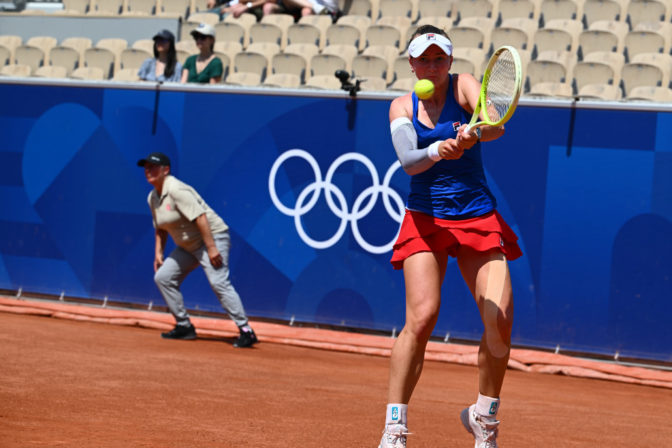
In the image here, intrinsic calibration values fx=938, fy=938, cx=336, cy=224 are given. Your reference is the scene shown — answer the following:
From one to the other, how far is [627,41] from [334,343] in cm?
546

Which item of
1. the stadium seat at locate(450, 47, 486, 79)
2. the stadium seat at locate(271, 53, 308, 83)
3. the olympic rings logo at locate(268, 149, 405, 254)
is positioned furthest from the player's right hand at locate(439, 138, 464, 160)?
the stadium seat at locate(271, 53, 308, 83)

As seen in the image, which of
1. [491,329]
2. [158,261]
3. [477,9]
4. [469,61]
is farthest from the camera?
[477,9]

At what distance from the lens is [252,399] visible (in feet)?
20.3

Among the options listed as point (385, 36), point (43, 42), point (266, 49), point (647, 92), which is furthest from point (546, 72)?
point (43, 42)

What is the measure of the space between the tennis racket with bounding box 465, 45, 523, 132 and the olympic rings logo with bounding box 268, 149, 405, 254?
182 inches

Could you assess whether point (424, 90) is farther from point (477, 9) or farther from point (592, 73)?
point (477, 9)

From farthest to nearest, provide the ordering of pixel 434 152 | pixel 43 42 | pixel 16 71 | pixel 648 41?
pixel 43 42
pixel 16 71
pixel 648 41
pixel 434 152

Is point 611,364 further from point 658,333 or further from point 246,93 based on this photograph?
point 246,93

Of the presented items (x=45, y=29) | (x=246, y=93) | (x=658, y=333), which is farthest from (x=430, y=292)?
(x=45, y=29)

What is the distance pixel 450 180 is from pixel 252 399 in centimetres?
241

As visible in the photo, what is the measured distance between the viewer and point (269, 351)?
29.2ft

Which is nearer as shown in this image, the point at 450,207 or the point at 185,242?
the point at 450,207

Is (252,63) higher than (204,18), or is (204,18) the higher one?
(204,18)

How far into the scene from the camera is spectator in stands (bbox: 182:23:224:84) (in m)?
11.0
